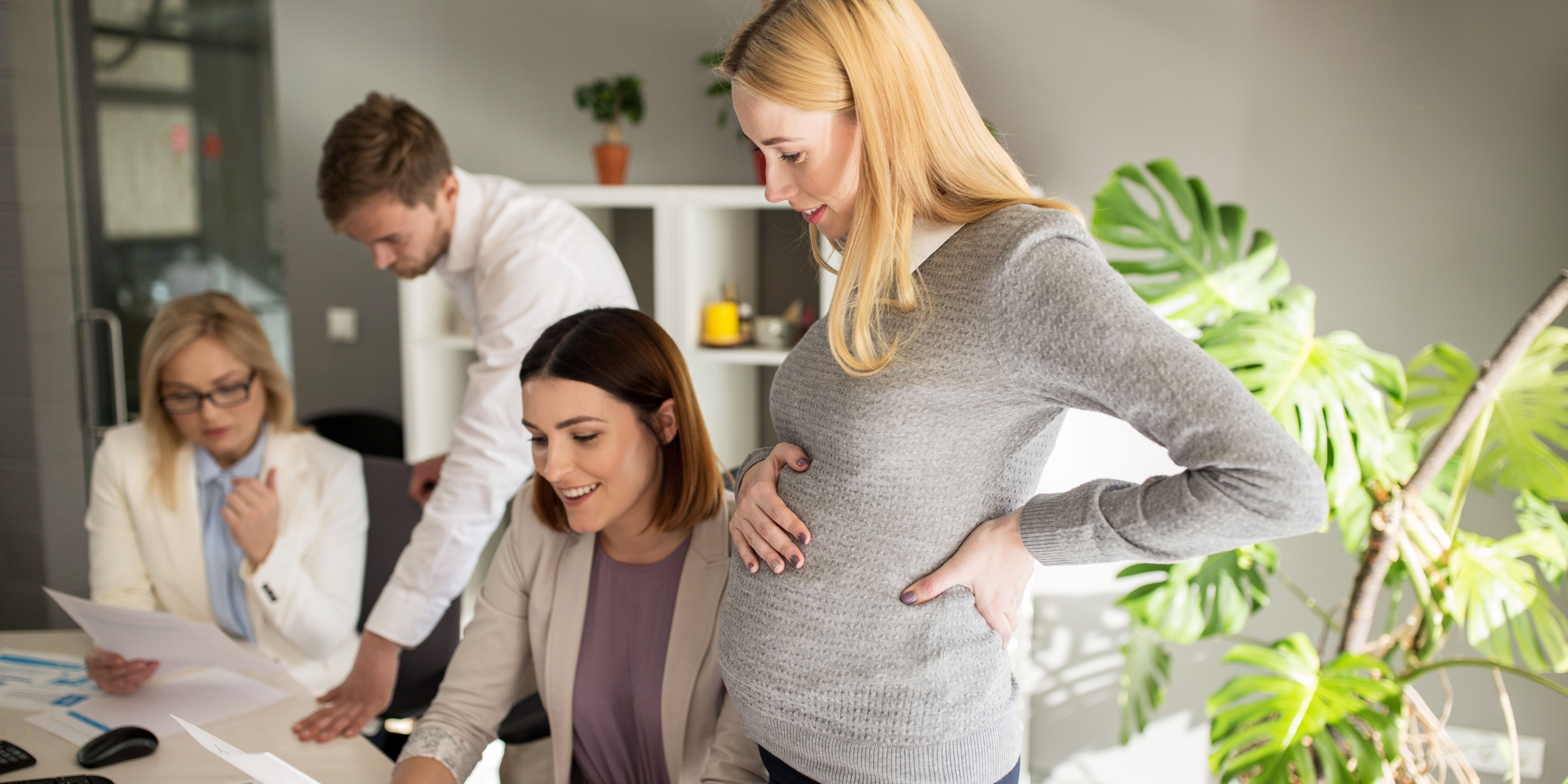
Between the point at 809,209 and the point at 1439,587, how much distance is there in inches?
63.4

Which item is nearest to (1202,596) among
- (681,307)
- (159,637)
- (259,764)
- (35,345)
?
(681,307)

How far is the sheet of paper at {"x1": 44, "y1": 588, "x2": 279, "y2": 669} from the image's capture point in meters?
1.43

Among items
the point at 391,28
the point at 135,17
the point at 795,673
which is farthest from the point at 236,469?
the point at 135,17

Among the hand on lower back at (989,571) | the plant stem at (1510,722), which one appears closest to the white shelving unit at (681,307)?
the hand on lower back at (989,571)

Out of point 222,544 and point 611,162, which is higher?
point 611,162

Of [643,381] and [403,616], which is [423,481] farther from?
[643,381]

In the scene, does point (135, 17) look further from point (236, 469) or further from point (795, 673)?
point (795, 673)

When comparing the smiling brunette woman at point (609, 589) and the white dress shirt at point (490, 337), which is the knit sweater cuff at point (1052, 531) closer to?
the smiling brunette woman at point (609, 589)

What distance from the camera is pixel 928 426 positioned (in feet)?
3.11

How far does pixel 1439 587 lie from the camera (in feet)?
6.39

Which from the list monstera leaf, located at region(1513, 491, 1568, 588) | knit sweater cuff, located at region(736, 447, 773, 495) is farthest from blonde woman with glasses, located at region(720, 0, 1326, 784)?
monstera leaf, located at region(1513, 491, 1568, 588)

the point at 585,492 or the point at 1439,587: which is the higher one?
the point at 585,492

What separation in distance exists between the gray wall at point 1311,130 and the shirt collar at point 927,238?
176cm

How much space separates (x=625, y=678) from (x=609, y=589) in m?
0.13
